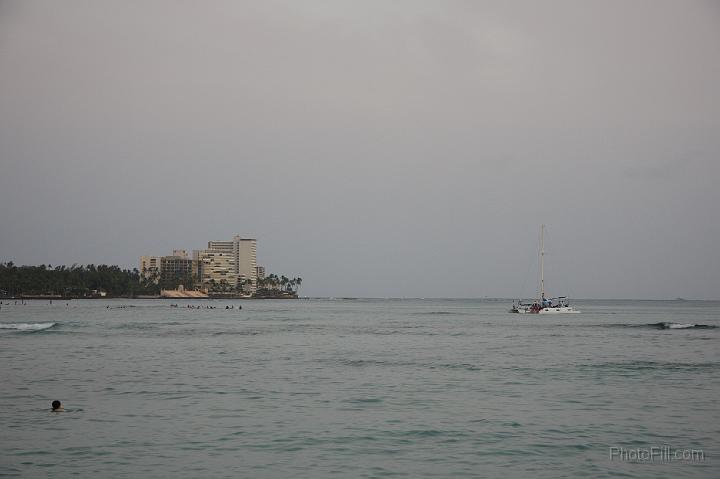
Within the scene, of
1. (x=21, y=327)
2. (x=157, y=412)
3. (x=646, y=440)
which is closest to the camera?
(x=646, y=440)

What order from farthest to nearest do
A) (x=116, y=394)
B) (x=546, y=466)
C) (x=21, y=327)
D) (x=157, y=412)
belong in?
(x=21, y=327) < (x=116, y=394) < (x=157, y=412) < (x=546, y=466)

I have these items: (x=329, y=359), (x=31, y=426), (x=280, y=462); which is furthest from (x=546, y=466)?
(x=329, y=359)

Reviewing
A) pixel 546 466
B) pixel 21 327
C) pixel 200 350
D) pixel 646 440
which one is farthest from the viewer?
pixel 21 327

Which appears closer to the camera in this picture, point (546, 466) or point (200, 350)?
point (546, 466)

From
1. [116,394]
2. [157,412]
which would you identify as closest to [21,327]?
[116,394]

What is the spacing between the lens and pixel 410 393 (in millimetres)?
30328

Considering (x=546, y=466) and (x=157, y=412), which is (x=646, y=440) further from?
(x=157, y=412)

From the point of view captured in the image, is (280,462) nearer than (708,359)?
Yes

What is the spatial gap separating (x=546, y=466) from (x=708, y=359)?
34.7 meters

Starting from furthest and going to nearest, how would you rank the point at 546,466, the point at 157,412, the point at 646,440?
the point at 157,412 < the point at 646,440 < the point at 546,466

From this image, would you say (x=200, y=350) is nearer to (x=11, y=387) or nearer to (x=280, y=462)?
(x=11, y=387)

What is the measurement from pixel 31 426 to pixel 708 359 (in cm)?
4255

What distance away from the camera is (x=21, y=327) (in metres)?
82.1

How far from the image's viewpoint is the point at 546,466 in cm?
1819
